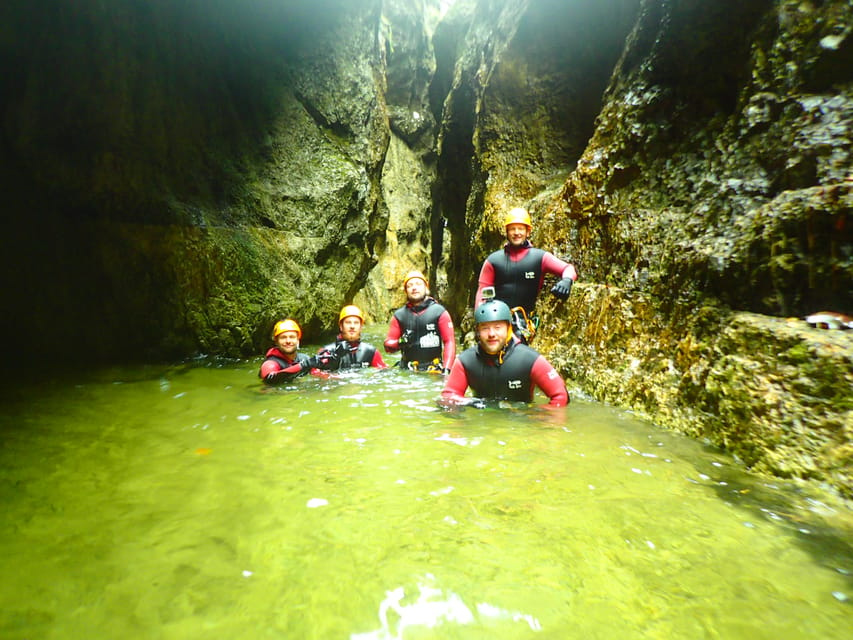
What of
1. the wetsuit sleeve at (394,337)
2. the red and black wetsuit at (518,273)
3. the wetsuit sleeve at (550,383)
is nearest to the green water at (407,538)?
the wetsuit sleeve at (550,383)

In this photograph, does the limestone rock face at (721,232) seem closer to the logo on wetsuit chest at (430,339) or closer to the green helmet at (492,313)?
the green helmet at (492,313)

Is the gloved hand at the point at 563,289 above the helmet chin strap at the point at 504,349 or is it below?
above

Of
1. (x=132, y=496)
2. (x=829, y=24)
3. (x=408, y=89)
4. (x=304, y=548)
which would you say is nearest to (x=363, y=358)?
(x=132, y=496)

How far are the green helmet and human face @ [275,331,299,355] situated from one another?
382 centimetres

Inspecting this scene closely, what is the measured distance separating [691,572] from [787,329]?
8.17ft

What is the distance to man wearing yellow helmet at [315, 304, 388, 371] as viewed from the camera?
7.90 metres

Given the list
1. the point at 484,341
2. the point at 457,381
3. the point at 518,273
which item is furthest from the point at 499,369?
the point at 518,273

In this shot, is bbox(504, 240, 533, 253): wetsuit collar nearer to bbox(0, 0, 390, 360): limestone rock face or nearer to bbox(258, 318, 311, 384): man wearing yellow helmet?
bbox(258, 318, 311, 384): man wearing yellow helmet

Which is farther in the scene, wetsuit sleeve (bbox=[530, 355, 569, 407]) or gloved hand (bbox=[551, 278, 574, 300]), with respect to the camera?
gloved hand (bbox=[551, 278, 574, 300])

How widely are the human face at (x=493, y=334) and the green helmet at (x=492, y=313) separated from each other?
0.05 m

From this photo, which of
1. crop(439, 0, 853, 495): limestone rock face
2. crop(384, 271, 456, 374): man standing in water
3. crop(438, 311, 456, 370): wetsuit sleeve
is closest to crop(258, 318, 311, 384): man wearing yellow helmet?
crop(384, 271, 456, 374): man standing in water

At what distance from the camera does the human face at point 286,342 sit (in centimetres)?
717

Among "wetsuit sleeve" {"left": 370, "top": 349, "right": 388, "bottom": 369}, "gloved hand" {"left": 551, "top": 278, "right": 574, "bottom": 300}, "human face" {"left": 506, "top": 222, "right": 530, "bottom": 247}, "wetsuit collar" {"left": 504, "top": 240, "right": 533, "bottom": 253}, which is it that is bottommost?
"wetsuit sleeve" {"left": 370, "top": 349, "right": 388, "bottom": 369}

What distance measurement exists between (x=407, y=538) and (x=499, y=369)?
10.0 feet
